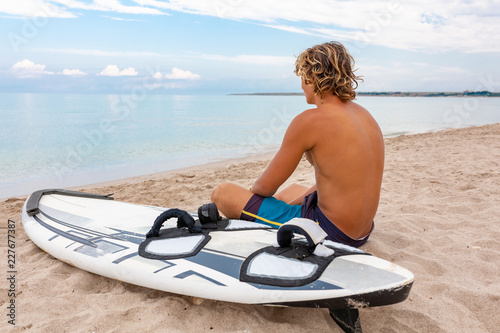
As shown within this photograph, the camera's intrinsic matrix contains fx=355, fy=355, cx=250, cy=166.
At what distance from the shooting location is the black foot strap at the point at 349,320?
5.72 feet

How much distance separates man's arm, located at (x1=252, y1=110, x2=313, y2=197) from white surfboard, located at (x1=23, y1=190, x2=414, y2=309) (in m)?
0.32

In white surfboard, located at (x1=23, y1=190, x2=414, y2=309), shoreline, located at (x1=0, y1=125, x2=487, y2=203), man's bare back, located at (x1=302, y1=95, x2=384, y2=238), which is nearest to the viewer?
white surfboard, located at (x1=23, y1=190, x2=414, y2=309)

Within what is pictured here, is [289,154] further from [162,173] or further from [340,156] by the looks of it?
[162,173]

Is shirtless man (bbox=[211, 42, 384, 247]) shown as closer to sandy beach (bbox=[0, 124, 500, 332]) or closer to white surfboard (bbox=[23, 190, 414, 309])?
white surfboard (bbox=[23, 190, 414, 309])

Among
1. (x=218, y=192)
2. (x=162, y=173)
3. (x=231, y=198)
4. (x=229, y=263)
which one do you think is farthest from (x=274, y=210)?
(x=162, y=173)

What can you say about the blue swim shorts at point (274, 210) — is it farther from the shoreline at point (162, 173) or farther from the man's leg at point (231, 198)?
the shoreline at point (162, 173)

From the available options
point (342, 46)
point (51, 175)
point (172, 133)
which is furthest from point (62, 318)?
point (172, 133)

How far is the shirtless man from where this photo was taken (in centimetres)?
205

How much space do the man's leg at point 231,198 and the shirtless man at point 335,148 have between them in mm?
259

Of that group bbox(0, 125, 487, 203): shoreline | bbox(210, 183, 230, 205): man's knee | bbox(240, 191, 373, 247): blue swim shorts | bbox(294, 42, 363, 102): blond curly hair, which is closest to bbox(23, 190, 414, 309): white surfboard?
bbox(240, 191, 373, 247): blue swim shorts

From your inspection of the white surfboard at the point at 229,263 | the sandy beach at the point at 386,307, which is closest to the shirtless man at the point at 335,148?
the white surfboard at the point at 229,263

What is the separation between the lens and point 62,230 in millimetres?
2850

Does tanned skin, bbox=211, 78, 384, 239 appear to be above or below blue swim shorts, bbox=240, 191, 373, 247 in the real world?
above

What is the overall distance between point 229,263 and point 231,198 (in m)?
0.70
